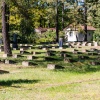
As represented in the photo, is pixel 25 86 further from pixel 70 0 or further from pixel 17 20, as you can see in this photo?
pixel 70 0

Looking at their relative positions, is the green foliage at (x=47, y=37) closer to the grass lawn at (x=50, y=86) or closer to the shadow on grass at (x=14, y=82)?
the grass lawn at (x=50, y=86)

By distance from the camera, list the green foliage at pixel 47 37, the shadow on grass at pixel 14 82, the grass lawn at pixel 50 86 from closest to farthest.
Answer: the grass lawn at pixel 50 86, the shadow on grass at pixel 14 82, the green foliage at pixel 47 37

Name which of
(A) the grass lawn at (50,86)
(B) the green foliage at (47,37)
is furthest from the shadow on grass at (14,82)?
(B) the green foliage at (47,37)

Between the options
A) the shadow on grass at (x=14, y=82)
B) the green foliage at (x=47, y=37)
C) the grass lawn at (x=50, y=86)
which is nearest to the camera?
the grass lawn at (x=50, y=86)

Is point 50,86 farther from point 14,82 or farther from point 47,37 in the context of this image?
point 47,37

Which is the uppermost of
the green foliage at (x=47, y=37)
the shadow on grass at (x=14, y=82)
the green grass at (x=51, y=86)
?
the green foliage at (x=47, y=37)

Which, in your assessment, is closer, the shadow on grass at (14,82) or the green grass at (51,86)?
the green grass at (51,86)

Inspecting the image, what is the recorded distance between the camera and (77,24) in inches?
2040

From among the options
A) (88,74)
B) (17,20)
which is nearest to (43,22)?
(17,20)

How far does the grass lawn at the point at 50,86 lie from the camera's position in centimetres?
872

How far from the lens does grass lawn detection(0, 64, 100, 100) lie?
28.6ft

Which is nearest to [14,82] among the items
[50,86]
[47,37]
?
[50,86]

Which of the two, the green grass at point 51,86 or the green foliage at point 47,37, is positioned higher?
the green foliage at point 47,37

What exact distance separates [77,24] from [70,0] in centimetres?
441
